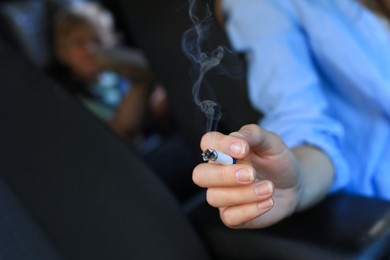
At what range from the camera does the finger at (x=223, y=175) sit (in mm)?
420

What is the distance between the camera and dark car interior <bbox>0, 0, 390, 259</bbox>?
21.9 inches

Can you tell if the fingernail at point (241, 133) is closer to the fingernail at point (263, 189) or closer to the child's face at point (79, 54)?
the fingernail at point (263, 189)

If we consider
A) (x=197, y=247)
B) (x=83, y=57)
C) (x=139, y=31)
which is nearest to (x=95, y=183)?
(x=197, y=247)

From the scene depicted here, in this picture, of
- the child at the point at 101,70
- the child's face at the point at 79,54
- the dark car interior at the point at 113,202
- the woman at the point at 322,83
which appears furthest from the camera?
the child's face at the point at 79,54

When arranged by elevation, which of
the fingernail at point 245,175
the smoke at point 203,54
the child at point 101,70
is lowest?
the fingernail at point 245,175

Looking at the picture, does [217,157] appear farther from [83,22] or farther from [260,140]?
[83,22]

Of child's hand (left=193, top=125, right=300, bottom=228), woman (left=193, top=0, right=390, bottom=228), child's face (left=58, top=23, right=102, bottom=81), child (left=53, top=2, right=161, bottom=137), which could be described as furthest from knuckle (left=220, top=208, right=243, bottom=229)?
child's face (left=58, top=23, right=102, bottom=81)

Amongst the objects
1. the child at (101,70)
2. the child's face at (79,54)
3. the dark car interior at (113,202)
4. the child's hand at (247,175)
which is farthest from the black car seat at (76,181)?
the child's face at (79,54)

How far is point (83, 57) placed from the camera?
58.7 inches

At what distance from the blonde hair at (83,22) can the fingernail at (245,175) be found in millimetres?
1179

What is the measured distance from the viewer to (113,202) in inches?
25.1

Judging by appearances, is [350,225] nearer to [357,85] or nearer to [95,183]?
[357,85]

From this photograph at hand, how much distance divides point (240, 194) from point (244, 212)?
0.8 inches

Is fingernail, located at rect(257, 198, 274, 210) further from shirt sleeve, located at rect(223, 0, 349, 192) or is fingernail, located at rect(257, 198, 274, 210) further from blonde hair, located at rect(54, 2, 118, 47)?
blonde hair, located at rect(54, 2, 118, 47)
